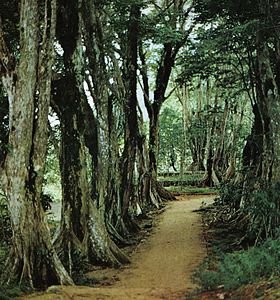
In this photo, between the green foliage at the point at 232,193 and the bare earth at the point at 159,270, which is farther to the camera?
the green foliage at the point at 232,193

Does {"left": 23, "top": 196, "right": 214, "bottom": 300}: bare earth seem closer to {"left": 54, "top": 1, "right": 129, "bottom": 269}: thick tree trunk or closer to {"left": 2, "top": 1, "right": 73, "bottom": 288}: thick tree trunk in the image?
{"left": 54, "top": 1, "right": 129, "bottom": 269}: thick tree trunk

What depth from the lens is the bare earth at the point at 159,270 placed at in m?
7.19

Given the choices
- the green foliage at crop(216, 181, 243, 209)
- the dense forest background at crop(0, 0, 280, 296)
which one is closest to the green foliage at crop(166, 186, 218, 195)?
the dense forest background at crop(0, 0, 280, 296)

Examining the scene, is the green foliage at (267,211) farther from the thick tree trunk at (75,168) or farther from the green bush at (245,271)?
the thick tree trunk at (75,168)

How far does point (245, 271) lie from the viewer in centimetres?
762

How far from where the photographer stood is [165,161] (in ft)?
134

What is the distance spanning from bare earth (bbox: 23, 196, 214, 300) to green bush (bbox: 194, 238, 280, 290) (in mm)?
409

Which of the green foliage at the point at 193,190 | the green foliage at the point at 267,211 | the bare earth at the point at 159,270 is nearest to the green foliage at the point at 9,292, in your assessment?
the bare earth at the point at 159,270

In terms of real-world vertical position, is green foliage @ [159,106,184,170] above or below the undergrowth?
above

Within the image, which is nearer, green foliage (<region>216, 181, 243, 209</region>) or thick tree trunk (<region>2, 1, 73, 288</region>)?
thick tree trunk (<region>2, 1, 73, 288</region>)

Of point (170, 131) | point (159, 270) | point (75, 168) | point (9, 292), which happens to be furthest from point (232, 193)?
point (170, 131)

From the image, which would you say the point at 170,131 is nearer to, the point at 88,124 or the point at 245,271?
the point at 88,124

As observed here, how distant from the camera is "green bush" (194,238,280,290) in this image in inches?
284

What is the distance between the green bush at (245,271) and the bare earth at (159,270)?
41cm
